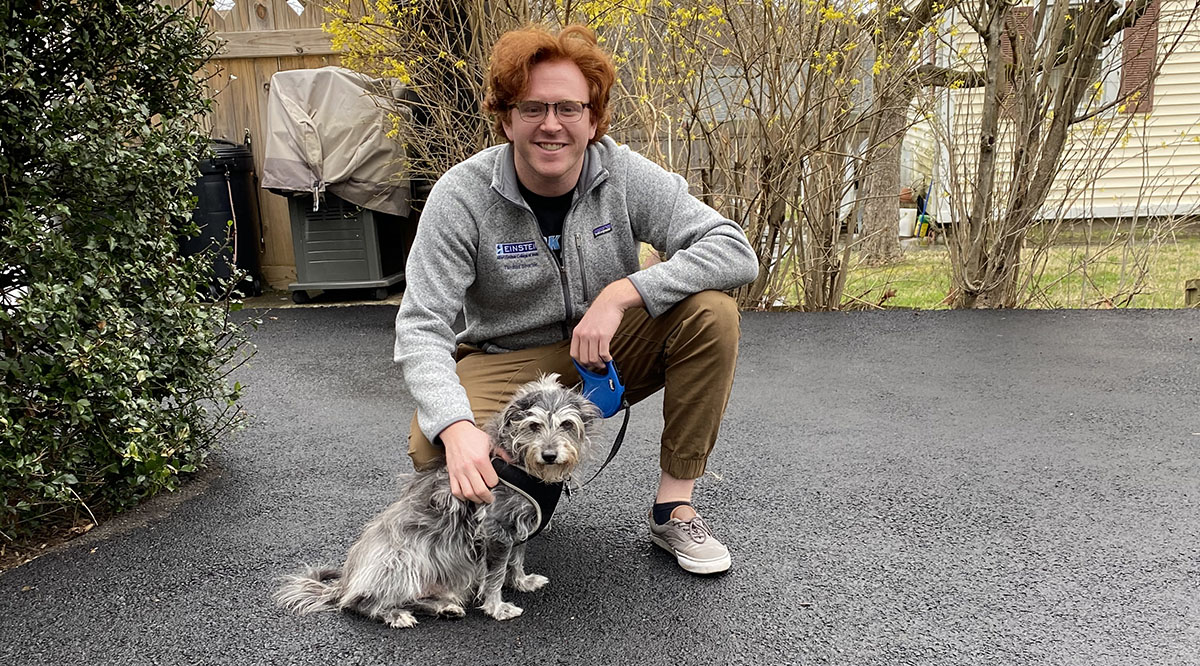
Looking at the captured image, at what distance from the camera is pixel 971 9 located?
254 inches

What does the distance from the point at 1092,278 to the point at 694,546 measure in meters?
5.71

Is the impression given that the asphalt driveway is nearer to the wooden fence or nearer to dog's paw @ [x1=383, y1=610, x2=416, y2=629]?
dog's paw @ [x1=383, y1=610, x2=416, y2=629]

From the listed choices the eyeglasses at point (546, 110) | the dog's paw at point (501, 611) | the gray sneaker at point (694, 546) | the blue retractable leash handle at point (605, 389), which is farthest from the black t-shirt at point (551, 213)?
the dog's paw at point (501, 611)

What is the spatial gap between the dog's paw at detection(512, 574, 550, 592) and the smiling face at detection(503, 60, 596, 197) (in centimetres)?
128

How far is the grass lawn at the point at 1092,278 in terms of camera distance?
22.9 ft

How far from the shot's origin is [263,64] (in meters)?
8.23

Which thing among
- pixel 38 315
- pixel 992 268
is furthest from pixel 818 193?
pixel 38 315

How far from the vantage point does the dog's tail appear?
2639mm

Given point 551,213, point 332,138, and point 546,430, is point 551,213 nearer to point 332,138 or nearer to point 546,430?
point 546,430

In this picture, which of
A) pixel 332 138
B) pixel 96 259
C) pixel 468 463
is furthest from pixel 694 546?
pixel 332 138

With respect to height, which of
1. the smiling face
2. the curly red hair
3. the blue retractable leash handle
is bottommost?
the blue retractable leash handle

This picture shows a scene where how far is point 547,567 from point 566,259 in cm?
104

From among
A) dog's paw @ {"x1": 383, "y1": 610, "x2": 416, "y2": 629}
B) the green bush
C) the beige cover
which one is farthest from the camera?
the beige cover

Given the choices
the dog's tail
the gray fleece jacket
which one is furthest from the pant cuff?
the dog's tail
